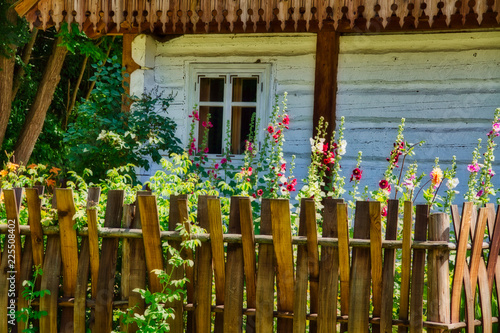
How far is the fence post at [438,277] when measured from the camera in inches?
133

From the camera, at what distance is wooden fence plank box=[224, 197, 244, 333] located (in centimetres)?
357

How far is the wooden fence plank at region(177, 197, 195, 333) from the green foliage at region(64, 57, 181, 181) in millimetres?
3145

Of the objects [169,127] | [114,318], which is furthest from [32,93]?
[114,318]

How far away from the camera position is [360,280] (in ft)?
11.3

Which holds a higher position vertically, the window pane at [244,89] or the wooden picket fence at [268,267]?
the window pane at [244,89]

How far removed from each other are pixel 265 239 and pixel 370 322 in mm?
688

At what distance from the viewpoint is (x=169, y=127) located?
714cm

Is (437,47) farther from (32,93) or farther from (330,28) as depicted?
(32,93)

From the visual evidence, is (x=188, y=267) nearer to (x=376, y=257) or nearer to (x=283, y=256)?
(x=283, y=256)

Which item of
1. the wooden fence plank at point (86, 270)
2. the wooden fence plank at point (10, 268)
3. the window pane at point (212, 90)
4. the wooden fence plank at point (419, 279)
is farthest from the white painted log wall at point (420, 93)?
the wooden fence plank at point (10, 268)

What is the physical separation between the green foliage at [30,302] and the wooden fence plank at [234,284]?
1025mm

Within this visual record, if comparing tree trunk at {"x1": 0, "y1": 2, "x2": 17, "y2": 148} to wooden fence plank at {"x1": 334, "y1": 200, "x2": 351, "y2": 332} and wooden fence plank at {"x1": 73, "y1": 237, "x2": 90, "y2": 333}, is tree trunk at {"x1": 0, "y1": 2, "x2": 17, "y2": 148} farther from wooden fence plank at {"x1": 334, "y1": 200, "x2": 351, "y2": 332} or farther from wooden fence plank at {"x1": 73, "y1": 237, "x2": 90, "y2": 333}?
wooden fence plank at {"x1": 334, "y1": 200, "x2": 351, "y2": 332}

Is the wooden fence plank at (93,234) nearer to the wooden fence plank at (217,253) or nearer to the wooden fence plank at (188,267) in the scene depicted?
the wooden fence plank at (188,267)

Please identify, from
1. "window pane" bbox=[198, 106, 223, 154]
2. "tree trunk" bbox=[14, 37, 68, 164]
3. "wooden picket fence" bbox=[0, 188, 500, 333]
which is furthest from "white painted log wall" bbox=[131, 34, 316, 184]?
"tree trunk" bbox=[14, 37, 68, 164]
